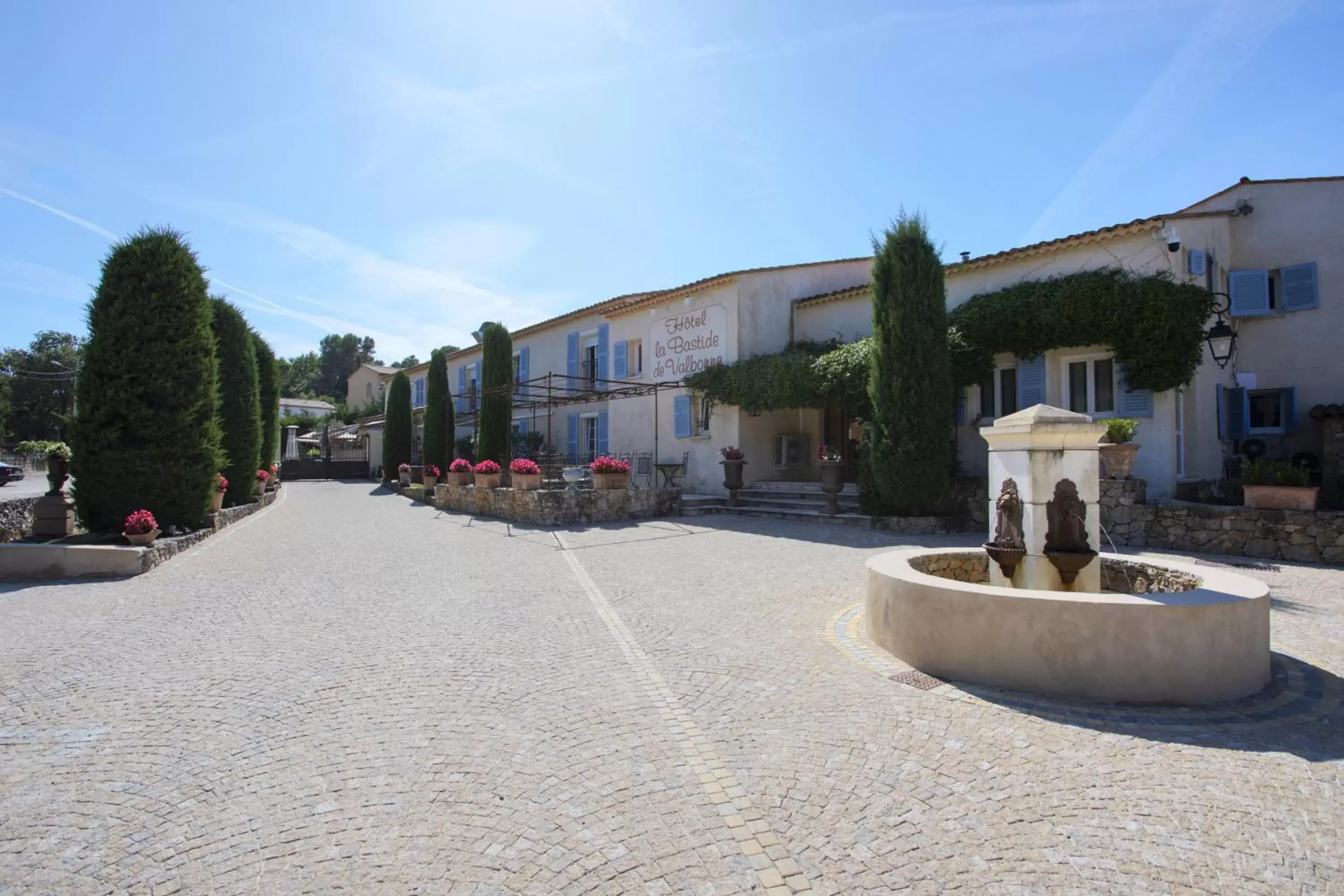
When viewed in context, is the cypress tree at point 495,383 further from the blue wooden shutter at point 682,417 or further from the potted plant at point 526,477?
the potted plant at point 526,477

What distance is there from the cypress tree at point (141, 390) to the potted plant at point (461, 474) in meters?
7.31

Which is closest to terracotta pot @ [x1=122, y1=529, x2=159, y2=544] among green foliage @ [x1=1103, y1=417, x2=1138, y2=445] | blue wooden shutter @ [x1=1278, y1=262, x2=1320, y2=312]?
green foliage @ [x1=1103, y1=417, x2=1138, y2=445]

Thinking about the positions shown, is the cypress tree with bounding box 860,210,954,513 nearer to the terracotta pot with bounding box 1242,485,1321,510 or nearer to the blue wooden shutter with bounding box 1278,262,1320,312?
the terracotta pot with bounding box 1242,485,1321,510

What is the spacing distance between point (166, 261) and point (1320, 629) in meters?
14.5

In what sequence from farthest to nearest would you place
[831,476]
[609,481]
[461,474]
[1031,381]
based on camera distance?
[461,474] → [609,481] → [831,476] → [1031,381]

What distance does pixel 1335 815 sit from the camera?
8.91ft

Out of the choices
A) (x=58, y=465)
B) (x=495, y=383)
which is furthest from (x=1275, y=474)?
(x=58, y=465)

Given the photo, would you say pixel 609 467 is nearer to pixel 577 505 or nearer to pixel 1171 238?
pixel 577 505

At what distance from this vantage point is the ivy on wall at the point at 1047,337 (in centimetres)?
1075

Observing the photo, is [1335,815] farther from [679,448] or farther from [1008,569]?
[679,448]

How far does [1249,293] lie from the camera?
1285cm

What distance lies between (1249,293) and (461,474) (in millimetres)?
17612

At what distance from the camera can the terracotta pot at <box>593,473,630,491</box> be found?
47.0 ft

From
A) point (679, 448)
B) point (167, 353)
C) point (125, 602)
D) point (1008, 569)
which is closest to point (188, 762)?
point (125, 602)
